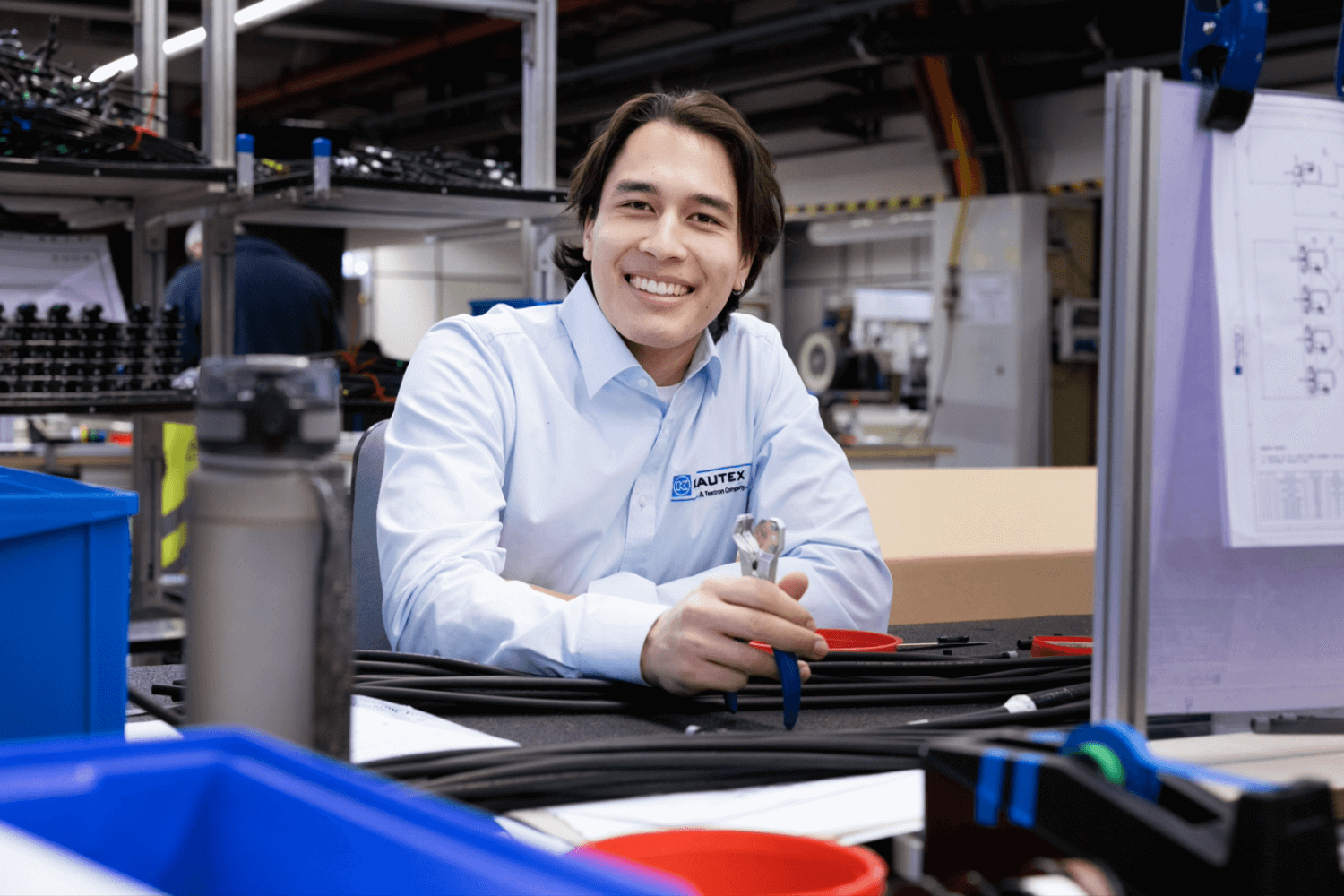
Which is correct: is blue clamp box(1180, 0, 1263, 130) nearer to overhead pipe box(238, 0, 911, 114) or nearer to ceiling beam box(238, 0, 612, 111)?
overhead pipe box(238, 0, 911, 114)

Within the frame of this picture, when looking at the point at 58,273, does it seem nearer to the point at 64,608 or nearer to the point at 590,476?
the point at 590,476

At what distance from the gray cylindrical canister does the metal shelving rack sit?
2373 millimetres

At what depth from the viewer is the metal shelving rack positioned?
2.75 m

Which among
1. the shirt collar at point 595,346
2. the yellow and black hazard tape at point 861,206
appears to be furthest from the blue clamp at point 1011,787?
the yellow and black hazard tape at point 861,206

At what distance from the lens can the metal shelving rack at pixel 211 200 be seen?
2.75 metres

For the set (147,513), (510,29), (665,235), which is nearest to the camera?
(665,235)

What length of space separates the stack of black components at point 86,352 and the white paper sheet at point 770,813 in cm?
241

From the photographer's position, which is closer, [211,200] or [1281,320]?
[1281,320]

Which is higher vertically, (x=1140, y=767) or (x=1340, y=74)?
(x=1340, y=74)

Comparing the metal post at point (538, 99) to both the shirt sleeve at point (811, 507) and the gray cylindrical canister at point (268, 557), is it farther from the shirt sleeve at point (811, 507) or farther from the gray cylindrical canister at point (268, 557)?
the gray cylindrical canister at point (268, 557)

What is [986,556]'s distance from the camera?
6.73ft

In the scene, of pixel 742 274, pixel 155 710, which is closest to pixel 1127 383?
pixel 155 710

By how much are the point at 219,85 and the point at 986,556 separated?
207 centimetres

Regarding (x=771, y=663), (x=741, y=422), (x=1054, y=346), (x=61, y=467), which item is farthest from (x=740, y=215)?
(x=1054, y=346)
